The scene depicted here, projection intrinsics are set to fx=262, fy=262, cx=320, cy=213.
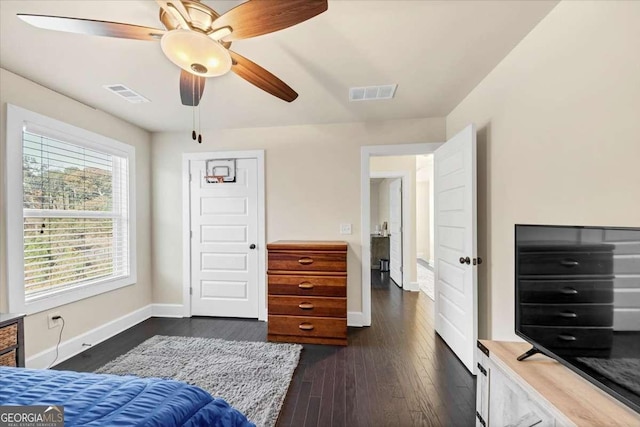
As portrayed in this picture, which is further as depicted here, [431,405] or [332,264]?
[332,264]

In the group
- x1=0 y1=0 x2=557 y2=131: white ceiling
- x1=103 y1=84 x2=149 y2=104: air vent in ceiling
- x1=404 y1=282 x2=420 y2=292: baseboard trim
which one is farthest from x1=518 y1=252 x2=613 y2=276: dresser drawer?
x1=404 y1=282 x2=420 y2=292: baseboard trim

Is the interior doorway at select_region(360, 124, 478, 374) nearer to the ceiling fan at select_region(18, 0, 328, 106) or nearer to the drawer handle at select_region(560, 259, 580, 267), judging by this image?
the drawer handle at select_region(560, 259, 580, 267)

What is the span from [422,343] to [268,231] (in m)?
2.14

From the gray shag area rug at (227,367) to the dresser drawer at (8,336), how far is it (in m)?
0.69

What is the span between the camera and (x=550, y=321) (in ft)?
3.89

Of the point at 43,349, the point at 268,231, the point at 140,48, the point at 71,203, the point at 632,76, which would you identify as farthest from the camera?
the point at 268,231

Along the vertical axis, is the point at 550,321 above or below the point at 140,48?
below

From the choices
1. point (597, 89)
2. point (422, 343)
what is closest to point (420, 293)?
point (422, 343)

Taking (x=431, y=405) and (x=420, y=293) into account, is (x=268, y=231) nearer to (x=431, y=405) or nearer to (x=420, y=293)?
(x=431, y=405)

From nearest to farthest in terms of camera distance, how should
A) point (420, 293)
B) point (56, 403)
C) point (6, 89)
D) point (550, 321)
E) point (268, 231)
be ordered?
point (56, 403) → point (550, 321) → point (6, 89) → point (268, 231) → point (420, 293)

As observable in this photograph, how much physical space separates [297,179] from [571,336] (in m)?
2.74

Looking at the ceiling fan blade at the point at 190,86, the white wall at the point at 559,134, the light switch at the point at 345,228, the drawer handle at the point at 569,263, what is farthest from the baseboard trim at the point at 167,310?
the drawer handle at the point at 569,263

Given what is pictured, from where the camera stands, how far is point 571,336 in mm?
1090

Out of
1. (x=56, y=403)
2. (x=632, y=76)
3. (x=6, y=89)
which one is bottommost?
(x=56, y=403)
